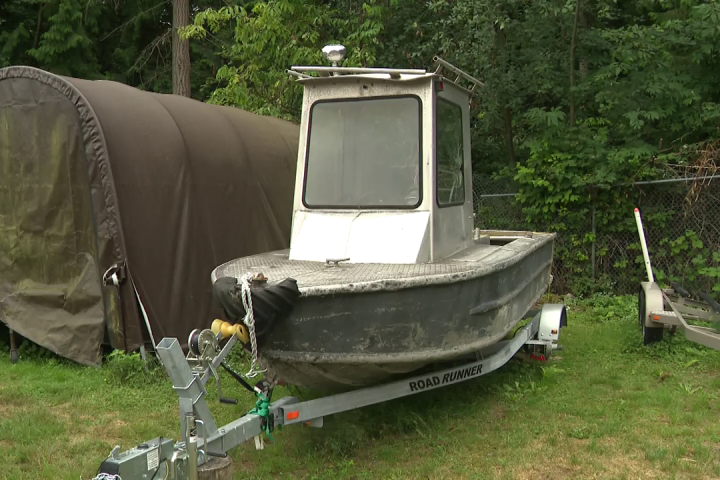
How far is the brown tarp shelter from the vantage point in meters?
6.14

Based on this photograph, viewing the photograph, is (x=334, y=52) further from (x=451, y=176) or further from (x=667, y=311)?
(x=667, y=311)

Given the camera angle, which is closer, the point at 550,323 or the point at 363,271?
the point at 363,271

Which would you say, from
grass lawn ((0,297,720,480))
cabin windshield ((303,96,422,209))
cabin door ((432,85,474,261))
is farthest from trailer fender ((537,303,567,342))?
cabin windshield ((303,96,422,209))

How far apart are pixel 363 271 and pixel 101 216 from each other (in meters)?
3.10

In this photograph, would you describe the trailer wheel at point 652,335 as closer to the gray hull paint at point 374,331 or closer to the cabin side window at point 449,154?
the cabin side window at point 449,154

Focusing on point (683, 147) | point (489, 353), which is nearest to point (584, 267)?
point (683, 147)

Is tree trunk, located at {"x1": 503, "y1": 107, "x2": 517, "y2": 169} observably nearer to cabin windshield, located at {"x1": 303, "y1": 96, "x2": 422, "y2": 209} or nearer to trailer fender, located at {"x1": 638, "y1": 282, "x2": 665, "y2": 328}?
trailer fender, located at {"x1": 638, "y1": 282, "x2": 665, "y2": 328}

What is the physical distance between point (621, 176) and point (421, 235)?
6035 millimetres

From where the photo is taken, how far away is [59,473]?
422 cm

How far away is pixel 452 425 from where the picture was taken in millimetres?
4945

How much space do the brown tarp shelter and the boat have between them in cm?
171

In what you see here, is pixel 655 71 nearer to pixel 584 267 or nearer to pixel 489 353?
pixel 584 267

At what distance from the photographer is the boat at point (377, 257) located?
12.4ft

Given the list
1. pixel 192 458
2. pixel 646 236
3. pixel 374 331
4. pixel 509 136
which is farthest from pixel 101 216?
pixel 509 136
